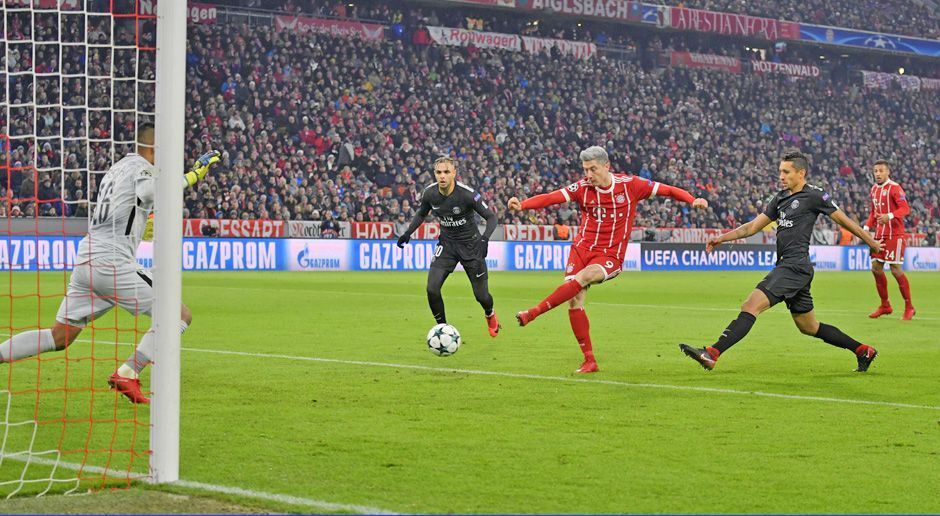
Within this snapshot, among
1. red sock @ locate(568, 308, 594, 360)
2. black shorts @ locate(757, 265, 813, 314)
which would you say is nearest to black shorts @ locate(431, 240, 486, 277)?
red sock @ locate(568, 308, 594, 360)

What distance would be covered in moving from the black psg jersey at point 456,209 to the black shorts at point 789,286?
4.18m

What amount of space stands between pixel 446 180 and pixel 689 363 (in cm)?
359

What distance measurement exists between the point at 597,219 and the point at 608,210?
0.43 ft

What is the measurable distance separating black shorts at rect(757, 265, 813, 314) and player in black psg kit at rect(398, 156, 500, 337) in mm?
3947

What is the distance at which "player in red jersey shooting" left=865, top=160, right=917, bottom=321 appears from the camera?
18.5m

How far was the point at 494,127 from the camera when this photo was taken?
44.8 metres

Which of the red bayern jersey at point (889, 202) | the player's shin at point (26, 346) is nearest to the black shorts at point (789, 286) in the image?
the player's shin at point (26, 346)

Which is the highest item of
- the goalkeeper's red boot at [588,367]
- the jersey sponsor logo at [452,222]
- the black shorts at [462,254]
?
the jersey sponsor logo at [452,222]

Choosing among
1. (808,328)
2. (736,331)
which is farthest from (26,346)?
(808,328)

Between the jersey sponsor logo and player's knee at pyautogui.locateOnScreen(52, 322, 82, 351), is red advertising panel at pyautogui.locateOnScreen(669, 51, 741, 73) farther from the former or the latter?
player's knee at pyautogui.locateOnScreen(52, 322, 82, 351)

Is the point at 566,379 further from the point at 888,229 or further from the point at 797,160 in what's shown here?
the point at 888,229

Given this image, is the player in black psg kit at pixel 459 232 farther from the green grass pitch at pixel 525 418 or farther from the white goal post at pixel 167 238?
the white goal post at pixel 167 238

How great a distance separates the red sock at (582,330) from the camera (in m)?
11.2

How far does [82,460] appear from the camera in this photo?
21.6ft
